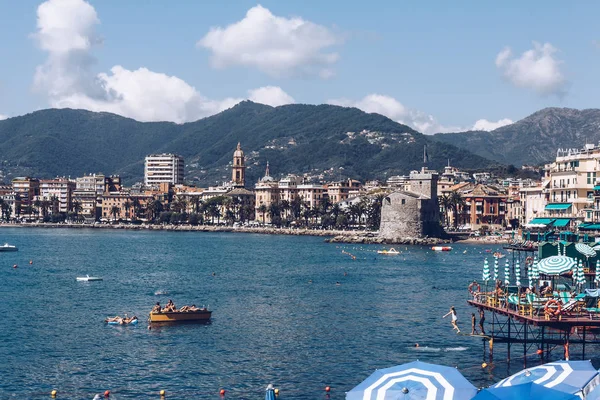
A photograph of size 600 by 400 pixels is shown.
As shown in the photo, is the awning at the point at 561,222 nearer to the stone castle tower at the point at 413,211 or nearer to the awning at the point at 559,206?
the awning at the point at 559,206

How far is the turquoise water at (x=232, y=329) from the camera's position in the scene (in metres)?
39.3

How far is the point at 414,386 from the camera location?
26.1 meters

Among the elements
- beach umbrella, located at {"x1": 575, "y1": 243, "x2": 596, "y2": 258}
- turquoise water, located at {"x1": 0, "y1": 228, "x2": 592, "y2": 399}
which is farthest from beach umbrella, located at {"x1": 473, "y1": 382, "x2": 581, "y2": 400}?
beach umbrella, located at {"x1": 575, "y1": 243, "x2": 596, "y2": 258}

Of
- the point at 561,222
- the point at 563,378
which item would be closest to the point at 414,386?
the point at 563,378

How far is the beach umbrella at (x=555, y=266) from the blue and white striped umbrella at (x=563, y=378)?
75.9 feet

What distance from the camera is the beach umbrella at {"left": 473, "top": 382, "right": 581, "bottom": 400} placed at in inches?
985

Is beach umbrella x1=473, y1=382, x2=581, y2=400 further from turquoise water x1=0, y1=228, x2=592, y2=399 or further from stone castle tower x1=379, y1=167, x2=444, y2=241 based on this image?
stone castle tower x1=379, y1=167, x2=444, y2=241

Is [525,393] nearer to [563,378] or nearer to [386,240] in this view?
[563,378]

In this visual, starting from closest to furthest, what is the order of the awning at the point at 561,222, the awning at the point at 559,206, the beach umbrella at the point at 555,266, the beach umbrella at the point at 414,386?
the beach umbrella at the point at 414,386 → the beach umbrella at the point at 555,266 → the awning at the point at 561,222 → the awning at the point at 559,206

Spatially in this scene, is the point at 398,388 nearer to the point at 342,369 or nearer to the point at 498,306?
the point at 342,369

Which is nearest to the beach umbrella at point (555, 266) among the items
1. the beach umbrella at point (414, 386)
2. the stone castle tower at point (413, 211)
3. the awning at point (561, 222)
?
the beach umbrella at point (414, 386)

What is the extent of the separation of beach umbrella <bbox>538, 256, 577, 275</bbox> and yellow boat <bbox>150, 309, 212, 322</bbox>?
2217cm

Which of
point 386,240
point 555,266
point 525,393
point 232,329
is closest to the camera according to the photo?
point 525,393

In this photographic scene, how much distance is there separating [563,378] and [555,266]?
2538cm
